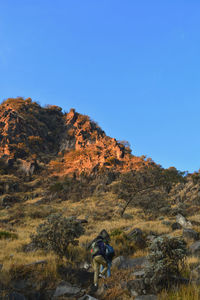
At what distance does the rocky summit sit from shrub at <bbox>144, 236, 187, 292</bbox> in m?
0.02

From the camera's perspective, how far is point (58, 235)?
10.2 metres

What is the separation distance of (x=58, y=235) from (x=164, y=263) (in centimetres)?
599

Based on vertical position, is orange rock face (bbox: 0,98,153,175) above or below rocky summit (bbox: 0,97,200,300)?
above

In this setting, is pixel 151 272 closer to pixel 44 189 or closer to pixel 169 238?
pixel 169 238

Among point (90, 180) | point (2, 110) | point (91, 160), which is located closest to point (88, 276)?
point (90, 180)

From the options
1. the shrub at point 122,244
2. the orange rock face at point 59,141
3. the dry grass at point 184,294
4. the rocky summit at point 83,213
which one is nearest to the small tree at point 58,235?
the rocky summit at point 83,213

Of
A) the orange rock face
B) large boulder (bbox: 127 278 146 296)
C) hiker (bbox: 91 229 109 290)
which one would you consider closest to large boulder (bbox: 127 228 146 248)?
hiker (bbox: 91 229 109 290)

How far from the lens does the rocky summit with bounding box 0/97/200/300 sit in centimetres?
573

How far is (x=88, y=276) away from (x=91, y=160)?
52.0 m

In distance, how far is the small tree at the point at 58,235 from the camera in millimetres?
10125

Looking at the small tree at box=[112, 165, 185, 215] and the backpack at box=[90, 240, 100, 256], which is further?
the small tree at box=[112, 165, 185, 215]

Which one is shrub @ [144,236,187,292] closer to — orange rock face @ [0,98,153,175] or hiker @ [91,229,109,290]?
hiker @ [91,229,109,290]

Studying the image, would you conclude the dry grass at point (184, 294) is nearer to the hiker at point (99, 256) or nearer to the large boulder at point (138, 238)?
the hiker at point (99, 256)

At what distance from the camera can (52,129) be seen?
86.2m
